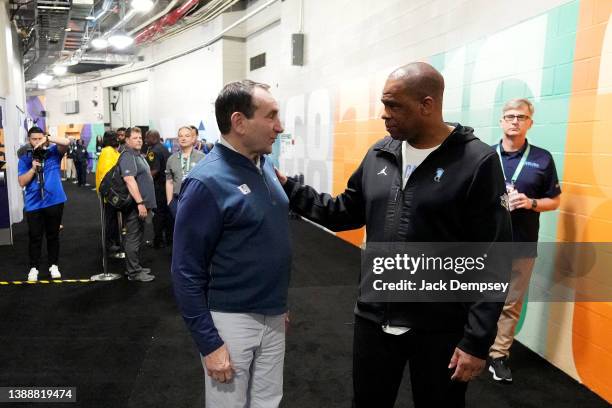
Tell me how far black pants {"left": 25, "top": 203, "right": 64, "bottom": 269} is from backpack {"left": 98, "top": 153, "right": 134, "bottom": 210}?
50 cm

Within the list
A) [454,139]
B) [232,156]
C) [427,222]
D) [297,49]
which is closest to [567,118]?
[454,139]

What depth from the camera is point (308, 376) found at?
2646 mm

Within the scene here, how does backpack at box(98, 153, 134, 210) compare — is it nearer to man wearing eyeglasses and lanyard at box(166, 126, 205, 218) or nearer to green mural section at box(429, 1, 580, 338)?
man wearing eyeglasses and lanyard at box(166, 126, 205, 218)

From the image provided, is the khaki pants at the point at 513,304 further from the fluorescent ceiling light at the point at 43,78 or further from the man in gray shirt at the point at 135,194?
the fluorescent ceiling light at the point at 43,78

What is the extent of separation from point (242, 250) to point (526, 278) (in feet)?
6.29

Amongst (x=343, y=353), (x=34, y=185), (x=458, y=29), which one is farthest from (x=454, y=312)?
(x=34, y=185)

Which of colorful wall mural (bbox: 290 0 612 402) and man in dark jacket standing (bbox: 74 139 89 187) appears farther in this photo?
man in dark jacket standing (bbox: 74 139 89 187)

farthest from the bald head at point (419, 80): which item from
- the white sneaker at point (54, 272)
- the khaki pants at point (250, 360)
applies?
the white sneaker at point (54, 272)

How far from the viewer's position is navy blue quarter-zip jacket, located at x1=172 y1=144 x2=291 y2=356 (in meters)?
1.32

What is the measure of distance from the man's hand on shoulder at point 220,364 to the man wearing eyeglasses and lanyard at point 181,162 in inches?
131

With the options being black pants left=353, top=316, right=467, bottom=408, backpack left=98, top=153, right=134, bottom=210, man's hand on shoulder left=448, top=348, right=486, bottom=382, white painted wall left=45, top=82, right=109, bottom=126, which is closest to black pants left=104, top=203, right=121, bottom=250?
backpack left=98, top=153, right=134, bottom=210

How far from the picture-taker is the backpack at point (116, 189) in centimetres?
406

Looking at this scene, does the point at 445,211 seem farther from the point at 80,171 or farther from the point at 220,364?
the point at 80,171

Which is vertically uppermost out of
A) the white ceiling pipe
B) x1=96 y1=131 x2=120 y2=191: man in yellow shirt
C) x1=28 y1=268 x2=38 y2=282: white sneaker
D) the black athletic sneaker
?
the white ceiling pipe
